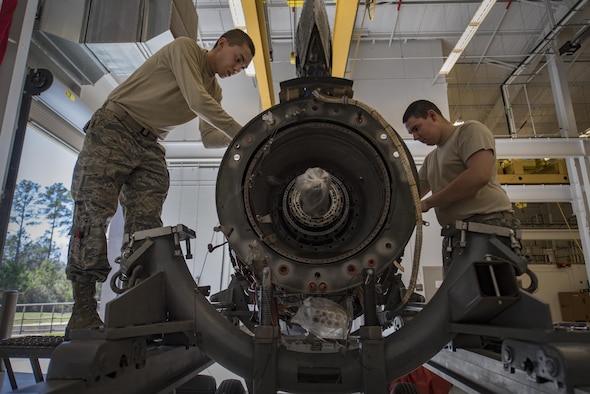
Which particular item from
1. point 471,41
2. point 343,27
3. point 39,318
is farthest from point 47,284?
point 471,41

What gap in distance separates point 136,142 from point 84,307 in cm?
84

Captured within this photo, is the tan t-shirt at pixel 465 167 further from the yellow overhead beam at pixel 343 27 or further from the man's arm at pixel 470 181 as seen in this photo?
the yellow overhead beam at pixel 343 27

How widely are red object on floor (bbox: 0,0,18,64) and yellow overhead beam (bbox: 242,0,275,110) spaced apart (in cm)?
207

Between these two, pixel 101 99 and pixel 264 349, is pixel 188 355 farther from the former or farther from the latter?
pixel 101 99

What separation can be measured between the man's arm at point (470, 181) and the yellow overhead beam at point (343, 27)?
9.26ft

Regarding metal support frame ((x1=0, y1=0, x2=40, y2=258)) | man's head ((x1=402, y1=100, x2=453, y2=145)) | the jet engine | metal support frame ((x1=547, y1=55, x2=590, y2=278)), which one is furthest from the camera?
metal support frame ((x1=547, y1=55, x2=590, y2=278))

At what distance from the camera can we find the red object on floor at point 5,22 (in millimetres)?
2572

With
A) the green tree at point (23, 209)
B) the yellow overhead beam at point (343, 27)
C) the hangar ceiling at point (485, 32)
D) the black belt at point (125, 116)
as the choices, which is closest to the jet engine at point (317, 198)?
the black belt at point (125, 116)

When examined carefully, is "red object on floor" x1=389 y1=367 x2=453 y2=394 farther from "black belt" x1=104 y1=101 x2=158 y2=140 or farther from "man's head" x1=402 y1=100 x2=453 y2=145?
"black belt" x1=104 y1=101 x2=158 y2=140

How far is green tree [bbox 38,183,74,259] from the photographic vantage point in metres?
5.14

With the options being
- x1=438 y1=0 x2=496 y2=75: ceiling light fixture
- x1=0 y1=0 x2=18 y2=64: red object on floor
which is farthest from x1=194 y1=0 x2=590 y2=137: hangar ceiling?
x1=0 y1=0 x2=18 y2=64: red object on floor

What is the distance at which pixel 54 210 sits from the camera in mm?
5301

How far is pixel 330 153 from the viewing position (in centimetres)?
166

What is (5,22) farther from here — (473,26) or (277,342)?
(473,26)
